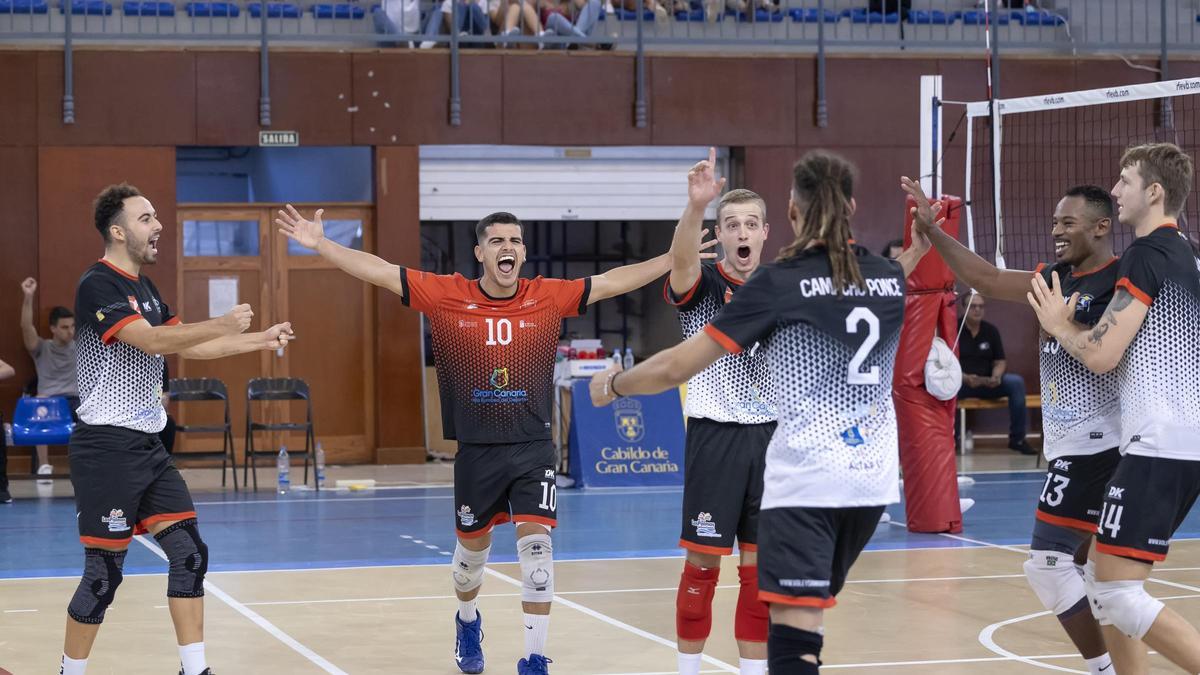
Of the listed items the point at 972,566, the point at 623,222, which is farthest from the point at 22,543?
the point at 623,222

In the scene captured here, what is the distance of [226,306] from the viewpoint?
57.1 ft

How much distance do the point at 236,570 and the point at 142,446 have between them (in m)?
3.99

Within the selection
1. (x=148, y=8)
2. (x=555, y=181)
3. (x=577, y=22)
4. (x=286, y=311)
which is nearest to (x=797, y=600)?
(x=286, y=311)

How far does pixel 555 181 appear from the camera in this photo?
59.4 ft

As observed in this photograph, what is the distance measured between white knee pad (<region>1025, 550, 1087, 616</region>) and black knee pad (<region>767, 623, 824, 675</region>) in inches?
69.7

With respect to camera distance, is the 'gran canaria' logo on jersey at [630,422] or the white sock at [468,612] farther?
the 'gran canaria' logo on jersey at [630,422]

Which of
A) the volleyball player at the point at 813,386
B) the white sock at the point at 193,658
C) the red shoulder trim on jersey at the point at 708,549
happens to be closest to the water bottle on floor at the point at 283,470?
the white sock at the point at 193,658

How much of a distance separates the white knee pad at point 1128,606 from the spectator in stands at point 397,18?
12874 mm

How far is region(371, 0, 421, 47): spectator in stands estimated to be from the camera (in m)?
17.4

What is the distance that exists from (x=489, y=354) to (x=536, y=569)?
1.07 m

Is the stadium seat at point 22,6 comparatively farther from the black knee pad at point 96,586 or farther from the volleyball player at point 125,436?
the black knee pad at point 96,586

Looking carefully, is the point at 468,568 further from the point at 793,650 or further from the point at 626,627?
the point at 793,650

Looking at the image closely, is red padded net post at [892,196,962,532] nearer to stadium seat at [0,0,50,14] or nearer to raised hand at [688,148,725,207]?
raised hand at [688,148,725,207]

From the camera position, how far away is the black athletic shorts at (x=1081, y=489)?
20.1 ft
